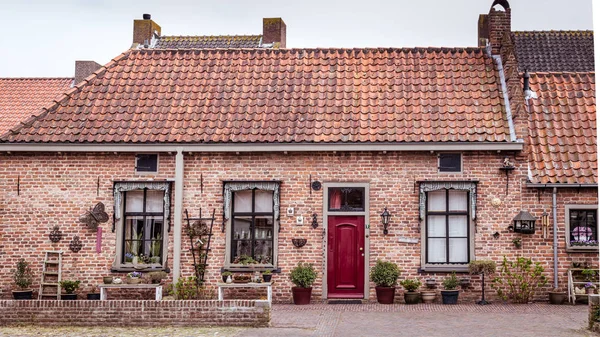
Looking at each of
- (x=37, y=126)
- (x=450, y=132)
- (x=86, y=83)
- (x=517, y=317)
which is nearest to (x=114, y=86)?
(x=86, y=83)

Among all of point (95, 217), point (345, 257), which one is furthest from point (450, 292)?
point (95, 217)

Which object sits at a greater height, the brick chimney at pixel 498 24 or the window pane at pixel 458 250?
the brick chimney at pixel 498 24

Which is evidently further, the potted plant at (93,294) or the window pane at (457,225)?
the window pane at (457,225)

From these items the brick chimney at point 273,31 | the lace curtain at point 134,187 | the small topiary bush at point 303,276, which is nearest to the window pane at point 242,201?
the lace curtain at point 134,187

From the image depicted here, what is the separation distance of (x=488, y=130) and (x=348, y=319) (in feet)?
18.9

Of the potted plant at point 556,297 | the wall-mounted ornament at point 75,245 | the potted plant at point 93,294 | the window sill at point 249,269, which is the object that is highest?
the wall-mounted ornament at point 75,245

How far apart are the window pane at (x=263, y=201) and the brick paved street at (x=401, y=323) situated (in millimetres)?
2336

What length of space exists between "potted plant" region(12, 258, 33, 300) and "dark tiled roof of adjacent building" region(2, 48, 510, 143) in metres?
2.82

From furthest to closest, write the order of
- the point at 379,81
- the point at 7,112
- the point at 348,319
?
the point at 7,112
the point at 379,81
the point at 348,319

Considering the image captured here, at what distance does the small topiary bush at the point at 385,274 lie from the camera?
1741 centimetres

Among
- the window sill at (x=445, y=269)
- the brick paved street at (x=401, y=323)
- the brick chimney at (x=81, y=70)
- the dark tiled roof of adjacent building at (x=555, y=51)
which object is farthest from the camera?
the brick chimney at (x=81, y=70)

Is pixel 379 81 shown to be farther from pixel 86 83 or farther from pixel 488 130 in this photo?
pixel 86 83

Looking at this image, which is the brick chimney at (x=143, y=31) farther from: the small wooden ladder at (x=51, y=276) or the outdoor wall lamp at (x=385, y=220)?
the outdoor wall lamp at (x=385, y=220)

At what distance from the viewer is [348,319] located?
48.6 ft
